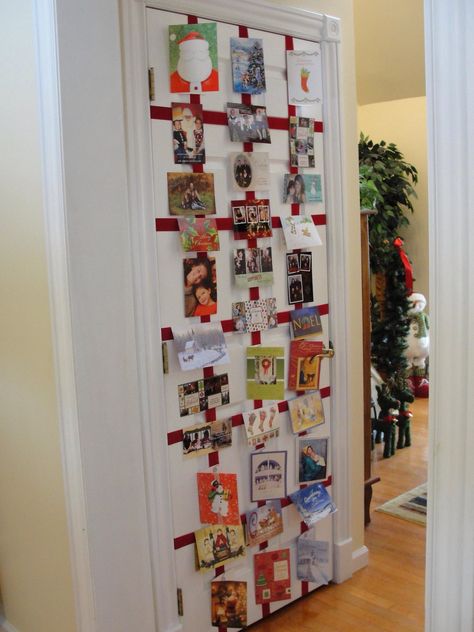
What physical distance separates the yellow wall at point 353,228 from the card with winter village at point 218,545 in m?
0.66

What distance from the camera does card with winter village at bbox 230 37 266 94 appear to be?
2295mm

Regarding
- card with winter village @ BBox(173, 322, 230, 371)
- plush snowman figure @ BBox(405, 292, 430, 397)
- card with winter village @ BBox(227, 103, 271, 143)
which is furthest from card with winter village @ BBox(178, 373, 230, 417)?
plush snowman figure @ BBox(405, 292, 430, 397)

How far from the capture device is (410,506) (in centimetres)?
351

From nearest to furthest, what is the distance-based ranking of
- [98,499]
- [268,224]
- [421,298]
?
[98,499]
[268,224]
[421,298]

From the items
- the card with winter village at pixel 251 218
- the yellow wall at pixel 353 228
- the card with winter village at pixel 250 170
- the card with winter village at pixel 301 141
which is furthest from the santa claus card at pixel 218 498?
the card with winter village at pixel 301 141

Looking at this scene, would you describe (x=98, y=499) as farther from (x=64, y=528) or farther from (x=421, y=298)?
(x=421, y=298)

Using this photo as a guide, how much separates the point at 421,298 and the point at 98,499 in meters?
4.07

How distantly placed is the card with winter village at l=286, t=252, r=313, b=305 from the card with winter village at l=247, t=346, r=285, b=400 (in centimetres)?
22

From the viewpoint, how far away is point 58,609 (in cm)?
209

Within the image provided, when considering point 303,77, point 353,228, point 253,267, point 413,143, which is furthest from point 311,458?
point 413,143

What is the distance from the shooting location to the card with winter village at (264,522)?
2475 millimetres

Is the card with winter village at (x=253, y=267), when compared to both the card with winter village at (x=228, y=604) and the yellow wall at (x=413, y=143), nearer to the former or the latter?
the card with winter village at (x=228, y=604)

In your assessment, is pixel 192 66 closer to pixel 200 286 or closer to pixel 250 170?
pixel 250 170

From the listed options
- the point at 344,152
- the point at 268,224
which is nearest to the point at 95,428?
the point at 268,224
